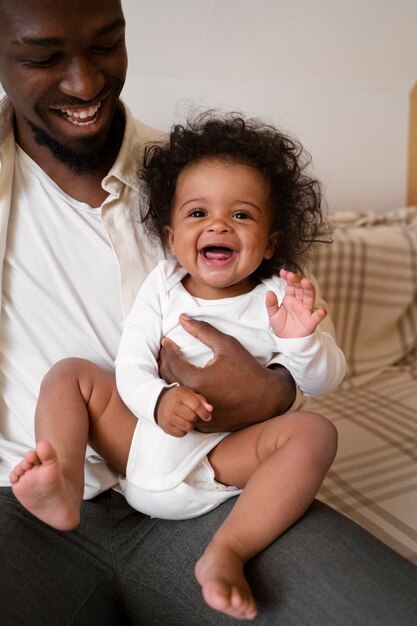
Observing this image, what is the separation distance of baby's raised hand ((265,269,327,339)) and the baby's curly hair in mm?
187

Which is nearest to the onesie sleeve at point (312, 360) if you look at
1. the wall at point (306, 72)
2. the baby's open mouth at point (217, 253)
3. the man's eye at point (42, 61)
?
the baby's open mouth at point (217, 253)

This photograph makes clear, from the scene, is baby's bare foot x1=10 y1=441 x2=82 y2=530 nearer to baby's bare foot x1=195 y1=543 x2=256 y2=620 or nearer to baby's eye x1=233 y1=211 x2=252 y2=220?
baby's bare foot x1=195 y1=543 x2=256 y2=620

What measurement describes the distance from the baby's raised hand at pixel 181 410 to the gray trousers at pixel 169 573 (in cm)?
19

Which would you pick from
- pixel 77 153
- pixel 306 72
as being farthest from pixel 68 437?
pixel 306 72

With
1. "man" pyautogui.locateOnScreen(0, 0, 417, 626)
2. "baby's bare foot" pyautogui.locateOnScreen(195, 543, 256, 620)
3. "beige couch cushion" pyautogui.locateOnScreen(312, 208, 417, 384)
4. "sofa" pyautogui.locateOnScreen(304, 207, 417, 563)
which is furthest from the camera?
"beige couch cushion" pyautogui.locateOnScreen(312, 208, 417, 384)

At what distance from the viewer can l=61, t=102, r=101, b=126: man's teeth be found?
1.29 m

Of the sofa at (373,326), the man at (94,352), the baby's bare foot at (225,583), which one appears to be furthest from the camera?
the sofa at (373,326)

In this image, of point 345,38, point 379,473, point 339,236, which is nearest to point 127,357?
point 379,473

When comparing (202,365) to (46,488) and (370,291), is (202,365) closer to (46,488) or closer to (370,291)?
(46,488)

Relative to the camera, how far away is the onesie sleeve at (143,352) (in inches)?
43.4

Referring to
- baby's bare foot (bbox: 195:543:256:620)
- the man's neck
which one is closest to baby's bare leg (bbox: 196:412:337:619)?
baby's bare foot (bbox: 195:543:256:620)

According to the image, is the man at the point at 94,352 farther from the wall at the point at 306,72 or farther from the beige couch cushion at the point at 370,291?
the beige couch cushion at the point at 370,291

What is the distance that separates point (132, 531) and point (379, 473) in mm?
701

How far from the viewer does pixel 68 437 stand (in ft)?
3.67
